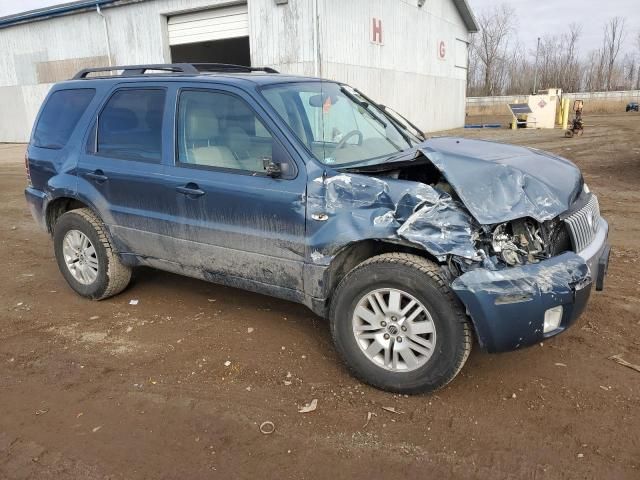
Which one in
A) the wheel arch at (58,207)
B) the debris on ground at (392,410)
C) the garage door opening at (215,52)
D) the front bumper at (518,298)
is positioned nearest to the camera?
the front bumper at (518,298)

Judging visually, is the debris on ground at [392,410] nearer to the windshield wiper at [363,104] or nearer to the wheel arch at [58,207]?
the windshield wiper at [363,104]

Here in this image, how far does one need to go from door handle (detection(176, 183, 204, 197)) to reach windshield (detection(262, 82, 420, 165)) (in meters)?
0.83

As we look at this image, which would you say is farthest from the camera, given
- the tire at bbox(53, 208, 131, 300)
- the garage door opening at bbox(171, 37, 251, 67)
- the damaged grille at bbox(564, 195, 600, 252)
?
the garage door opening at bbox(171, 37, 251, 67)

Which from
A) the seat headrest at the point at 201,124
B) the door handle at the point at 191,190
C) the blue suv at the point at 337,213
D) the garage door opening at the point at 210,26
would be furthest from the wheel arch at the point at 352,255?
the garage door opening at the point at 210,26

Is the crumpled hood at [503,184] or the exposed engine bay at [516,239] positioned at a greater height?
the crumpled hood at [503,184]

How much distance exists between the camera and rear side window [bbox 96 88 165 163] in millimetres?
4262

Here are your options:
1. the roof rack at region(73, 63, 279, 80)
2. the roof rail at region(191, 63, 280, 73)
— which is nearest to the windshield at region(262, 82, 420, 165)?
the roof rack at region(73, 63, 279, 80)

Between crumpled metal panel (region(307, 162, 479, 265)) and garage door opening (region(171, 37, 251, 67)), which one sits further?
garage door opening (region(171, 37, 251, 67))

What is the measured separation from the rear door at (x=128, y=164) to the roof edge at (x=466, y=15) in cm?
2508

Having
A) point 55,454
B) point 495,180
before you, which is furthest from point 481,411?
point 55,454

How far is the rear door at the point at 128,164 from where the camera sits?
13.9 ft

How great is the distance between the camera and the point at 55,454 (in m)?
2.87

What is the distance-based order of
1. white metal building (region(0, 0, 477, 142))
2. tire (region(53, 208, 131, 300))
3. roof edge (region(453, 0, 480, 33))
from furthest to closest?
roof edge (region(453, 0, 480, 33)) → white metal building (region(0, 0, 477, 142)) → tire (region(53, 208, 131, 300))

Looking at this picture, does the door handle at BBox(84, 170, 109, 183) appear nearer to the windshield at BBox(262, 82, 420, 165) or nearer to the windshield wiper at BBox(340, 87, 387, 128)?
the windshield at BBox(262, 82, 420, 165)
